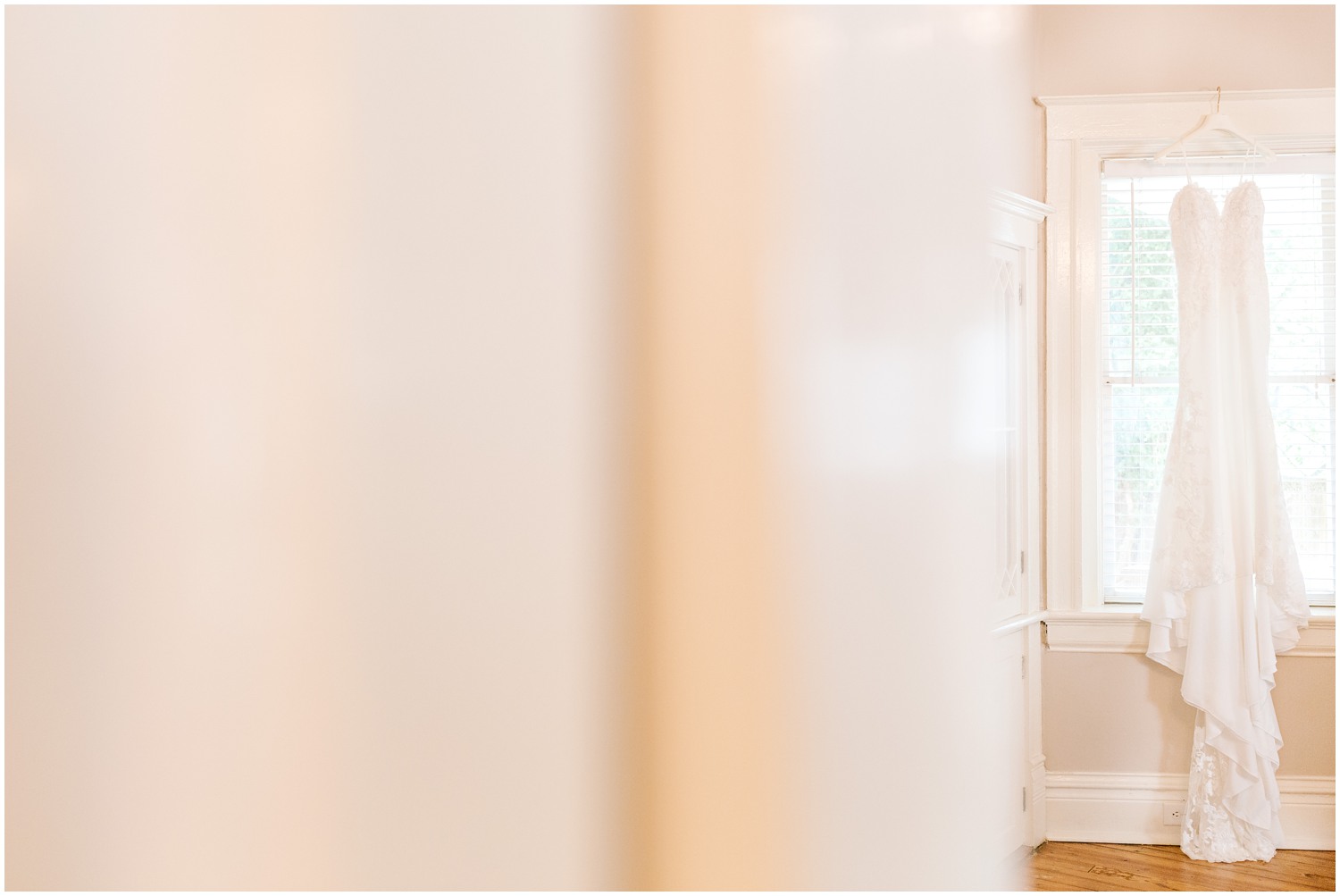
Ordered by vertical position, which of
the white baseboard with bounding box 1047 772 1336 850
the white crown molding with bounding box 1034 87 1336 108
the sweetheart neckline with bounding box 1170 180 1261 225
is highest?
the white crown molding with bounding box 1034 87 1336 108

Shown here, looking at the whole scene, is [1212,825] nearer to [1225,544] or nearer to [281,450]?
[1225,544]

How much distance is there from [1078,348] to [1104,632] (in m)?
0.97

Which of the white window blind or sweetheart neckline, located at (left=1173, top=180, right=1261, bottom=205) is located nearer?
A: sweetheart neckline, located at (left=1173, top=180, right=1261, bottom=205)

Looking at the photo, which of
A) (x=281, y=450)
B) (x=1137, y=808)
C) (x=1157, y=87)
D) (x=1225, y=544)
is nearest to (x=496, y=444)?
(x=281, y=450)

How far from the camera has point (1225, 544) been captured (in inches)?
113

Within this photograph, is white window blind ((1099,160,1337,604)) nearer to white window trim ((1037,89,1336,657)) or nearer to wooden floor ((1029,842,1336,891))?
white window trim ((1037,89,1336,657))

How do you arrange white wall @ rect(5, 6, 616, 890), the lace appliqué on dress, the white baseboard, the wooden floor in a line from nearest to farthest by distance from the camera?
1. white wall @ rect(5, 6, 616, 890)
2. the wooden floor
3. the lace appliqué on dress
4. the white baseboard

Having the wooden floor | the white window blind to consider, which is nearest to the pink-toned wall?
the white window blind

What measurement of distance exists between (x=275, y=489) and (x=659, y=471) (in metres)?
0.05

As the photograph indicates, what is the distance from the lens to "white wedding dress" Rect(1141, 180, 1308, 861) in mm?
2801

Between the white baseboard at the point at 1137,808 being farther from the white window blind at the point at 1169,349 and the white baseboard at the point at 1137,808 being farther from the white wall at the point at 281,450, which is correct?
the white wall at the point at 281,450

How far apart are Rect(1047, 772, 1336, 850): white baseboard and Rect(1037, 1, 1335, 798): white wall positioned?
4cm

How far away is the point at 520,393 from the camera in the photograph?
0.39ft

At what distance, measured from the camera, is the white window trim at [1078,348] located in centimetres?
310
